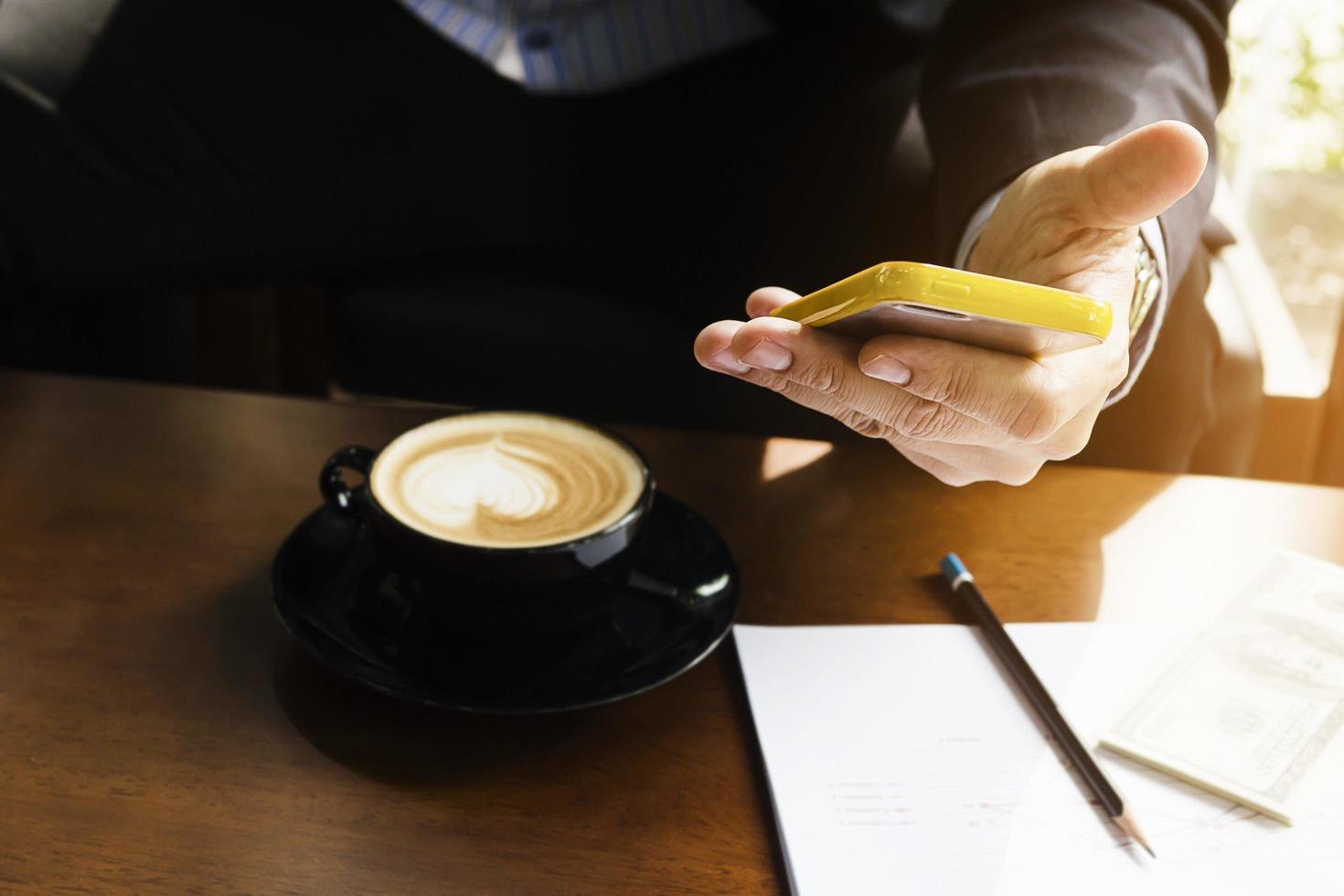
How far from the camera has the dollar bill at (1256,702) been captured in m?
0.43

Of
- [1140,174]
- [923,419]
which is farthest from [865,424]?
[1140,174]

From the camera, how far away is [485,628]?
1.56ft

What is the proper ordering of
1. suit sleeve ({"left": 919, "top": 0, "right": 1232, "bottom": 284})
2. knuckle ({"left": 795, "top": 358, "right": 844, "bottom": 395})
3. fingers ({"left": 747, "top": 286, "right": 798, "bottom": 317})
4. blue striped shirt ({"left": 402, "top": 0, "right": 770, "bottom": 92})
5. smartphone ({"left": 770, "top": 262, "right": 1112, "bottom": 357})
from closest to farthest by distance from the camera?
smartphone ({"left": 770, "top": 262, "right": 1112, "bottom": 357}) < knuckle ({"left": 795, "top": 358, "right": 844, "bottom": 395}) < fingers ({"left": 747, "top": 286, "right": 798, "bottom": 317}) < suit sleeve ({"left": 919, "top": 0, "right": 1232, "bottom": 284}) < blue striped shirt ({"left": 402, "top": 0, "right": 770, "bottom": 92})

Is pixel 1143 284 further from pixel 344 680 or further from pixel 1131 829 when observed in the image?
pixel 344 680

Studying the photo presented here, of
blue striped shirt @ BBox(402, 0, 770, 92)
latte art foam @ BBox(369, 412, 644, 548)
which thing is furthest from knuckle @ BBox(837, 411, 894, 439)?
blue striped shirt @ BBox(402, 0, 770, 92)

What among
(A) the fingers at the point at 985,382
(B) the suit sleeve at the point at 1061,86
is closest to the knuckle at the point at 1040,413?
(A) the fingers at the point at 985,382

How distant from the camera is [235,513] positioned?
60 cm

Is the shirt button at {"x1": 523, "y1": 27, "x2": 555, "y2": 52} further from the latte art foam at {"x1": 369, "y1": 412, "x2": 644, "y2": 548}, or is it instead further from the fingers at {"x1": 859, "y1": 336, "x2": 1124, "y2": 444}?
the fingers at {"x1": 859, "y1": 336, "x2": 1124, "y2": 444}

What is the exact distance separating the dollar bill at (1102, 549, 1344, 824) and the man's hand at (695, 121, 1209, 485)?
0.12 m

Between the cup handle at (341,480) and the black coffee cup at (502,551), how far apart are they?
0.03 metres

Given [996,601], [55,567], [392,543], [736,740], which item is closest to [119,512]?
[55,567]

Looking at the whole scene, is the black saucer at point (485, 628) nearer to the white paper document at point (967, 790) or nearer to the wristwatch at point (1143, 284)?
the white paper document at point (967, 790)

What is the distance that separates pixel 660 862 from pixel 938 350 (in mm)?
212

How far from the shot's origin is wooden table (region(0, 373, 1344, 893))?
39 centimetres
